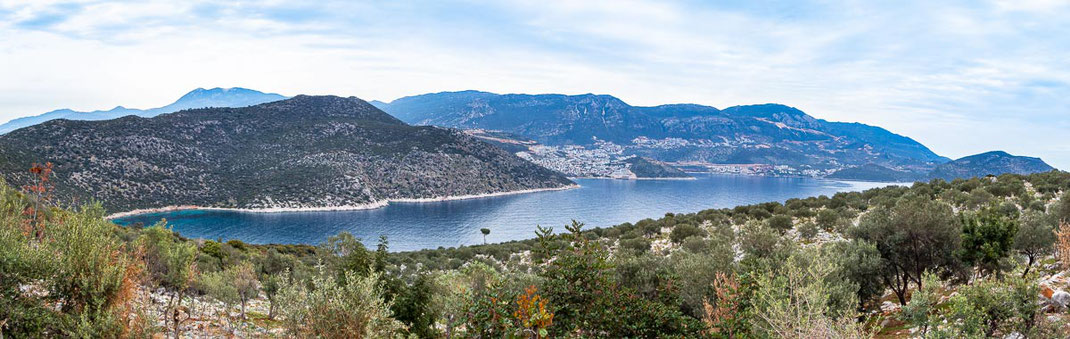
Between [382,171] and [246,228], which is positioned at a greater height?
[382,171]

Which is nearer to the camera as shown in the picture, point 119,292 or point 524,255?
point 119,292

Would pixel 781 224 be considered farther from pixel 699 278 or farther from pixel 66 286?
pixel 66 286

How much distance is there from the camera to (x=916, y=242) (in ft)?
54.4

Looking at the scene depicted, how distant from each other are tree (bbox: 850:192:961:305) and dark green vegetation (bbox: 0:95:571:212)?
121m

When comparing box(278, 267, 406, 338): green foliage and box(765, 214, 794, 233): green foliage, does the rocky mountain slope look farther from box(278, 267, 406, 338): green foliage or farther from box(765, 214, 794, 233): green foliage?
box(278, 267, 406, 338): green foliage

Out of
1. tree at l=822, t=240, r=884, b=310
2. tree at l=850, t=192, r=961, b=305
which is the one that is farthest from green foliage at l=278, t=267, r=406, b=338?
tree at l=850, t=192, r=961, b=305

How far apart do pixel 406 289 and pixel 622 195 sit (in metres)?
168

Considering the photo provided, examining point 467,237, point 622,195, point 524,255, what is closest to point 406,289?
point 524,255

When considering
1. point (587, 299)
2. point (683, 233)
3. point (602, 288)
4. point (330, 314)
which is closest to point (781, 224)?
A: point (683, 233)

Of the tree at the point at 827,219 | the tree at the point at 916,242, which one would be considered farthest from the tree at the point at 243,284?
the tree at the point at 827,219

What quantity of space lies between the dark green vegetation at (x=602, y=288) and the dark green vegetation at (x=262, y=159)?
10681cm

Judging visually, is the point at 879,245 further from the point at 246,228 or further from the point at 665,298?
the point at 246,228

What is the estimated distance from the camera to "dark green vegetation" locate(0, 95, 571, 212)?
10512 centimetres

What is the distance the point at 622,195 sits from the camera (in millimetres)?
179125
